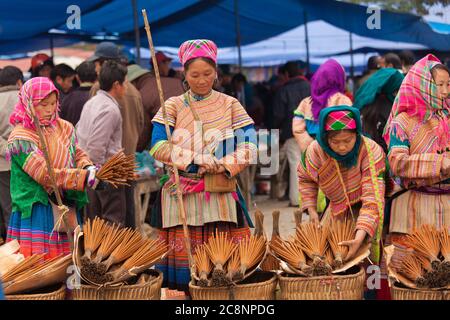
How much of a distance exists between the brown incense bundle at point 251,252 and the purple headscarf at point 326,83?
2.32 meters

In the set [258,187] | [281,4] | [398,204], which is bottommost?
[258,187]

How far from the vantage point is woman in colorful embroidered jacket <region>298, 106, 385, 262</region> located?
3.69 meters

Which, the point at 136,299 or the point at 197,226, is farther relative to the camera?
the point at 197,226

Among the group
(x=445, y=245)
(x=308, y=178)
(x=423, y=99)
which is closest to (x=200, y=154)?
(x=308, y=178)

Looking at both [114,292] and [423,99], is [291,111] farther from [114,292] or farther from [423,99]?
[114,292]

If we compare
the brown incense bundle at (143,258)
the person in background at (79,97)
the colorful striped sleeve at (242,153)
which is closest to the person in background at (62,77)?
Result: the person in background at (79,97)

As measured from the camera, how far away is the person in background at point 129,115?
20.8ft

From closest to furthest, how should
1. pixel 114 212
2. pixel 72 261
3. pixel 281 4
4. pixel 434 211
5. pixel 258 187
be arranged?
pixel 72 261 → pixel 434 211 → pixel 114 212 → pixel 281 4 → pixel 258 187

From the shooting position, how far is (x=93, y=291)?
335cm

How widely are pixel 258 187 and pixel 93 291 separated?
326 inches

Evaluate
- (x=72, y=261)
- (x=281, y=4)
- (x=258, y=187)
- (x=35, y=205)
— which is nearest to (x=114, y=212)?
(x=35, y=205)

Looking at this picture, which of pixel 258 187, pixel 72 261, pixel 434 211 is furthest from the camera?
pixel 258 187

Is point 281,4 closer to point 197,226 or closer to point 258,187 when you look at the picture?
point 258,187

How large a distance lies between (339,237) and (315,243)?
123 mm
